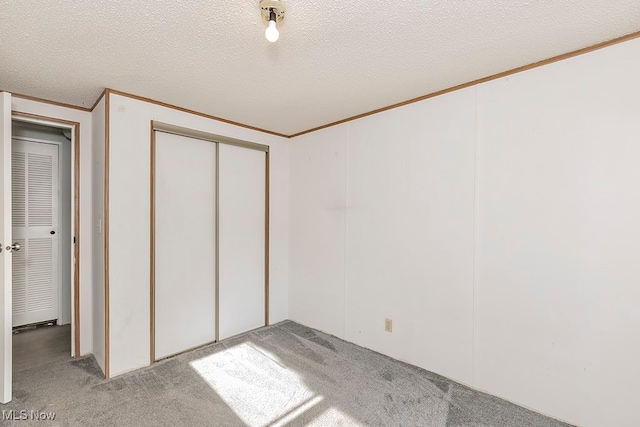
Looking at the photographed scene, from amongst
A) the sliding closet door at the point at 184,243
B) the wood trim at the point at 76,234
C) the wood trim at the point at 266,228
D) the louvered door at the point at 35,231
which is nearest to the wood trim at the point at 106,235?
the sliding closet door at the point at 184,243

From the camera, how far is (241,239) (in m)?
3.19

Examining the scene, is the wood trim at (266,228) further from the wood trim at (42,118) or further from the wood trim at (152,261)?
the wood trim at (42,118)

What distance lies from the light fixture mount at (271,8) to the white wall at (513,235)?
1.47 m

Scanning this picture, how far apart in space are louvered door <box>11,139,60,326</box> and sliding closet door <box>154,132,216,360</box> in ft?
6.27

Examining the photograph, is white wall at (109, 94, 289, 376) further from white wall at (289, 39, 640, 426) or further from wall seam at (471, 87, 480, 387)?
wall seam at (471, 87, 480, 387)

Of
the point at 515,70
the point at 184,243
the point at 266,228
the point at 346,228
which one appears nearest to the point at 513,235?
the point at 515,70

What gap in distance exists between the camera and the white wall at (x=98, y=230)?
7.66ft

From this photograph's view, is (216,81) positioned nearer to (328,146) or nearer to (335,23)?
(335,23)

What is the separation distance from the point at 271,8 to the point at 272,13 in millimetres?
24

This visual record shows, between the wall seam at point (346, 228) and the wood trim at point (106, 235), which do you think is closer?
the wood trim at point (106, 235)

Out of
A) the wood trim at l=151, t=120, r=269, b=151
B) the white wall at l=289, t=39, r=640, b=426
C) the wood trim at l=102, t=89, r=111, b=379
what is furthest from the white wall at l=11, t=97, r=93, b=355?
the white wall at l=289, t=39, r=640, b=426

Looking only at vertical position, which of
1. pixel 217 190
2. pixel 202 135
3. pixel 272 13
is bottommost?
pixel 217 190

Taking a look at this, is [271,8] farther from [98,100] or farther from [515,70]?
[98,100]

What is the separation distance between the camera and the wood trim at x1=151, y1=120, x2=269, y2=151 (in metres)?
2.55
